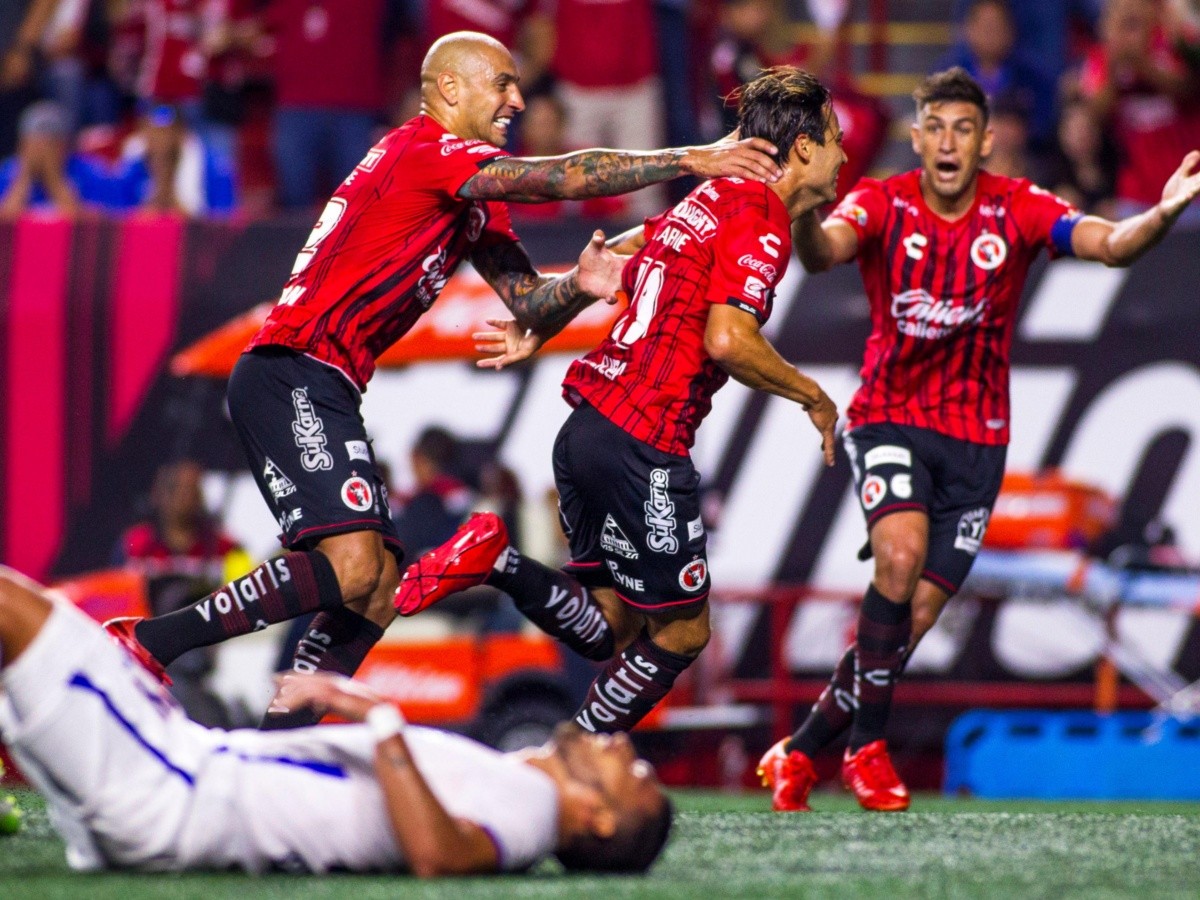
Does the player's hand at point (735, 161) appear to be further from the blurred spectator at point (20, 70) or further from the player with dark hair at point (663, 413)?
the blurred spectator at point (20, 70)

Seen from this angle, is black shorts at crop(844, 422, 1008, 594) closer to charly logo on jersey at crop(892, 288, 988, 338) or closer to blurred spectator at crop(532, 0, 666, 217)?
charly logo on jersey at crop(892, 288, 988, 338)

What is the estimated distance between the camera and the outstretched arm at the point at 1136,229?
6395 mm

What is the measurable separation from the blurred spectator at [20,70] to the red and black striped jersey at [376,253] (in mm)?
8180

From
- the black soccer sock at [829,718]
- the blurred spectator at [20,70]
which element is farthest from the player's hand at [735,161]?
the blurred spectator at [20,70]

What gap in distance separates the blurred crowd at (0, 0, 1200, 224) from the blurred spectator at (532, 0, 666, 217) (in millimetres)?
10

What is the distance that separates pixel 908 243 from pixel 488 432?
4929 mm

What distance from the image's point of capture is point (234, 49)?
41.7ft

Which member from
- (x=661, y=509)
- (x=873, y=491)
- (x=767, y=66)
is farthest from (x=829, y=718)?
(x=767, y=66)

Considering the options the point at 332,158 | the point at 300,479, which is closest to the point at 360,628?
the point at 300,479

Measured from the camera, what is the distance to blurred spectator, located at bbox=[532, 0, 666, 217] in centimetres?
1199

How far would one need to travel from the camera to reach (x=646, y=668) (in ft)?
19.5

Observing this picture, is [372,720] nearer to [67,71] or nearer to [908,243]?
[908,243]

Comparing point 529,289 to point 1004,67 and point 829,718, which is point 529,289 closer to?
point 829,718

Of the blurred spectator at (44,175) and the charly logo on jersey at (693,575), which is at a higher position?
the blurred spectator at (44,175)
